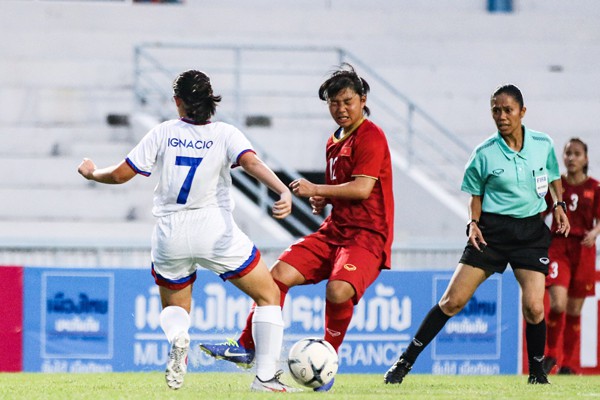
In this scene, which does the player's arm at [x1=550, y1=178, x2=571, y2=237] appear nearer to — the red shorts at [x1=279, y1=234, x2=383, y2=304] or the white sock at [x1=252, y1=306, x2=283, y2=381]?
the red shorts at [x1=279, y1=234, x2=383, y2=304]

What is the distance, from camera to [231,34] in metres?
17.2

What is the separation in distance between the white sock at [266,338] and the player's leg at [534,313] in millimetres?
→ 1971

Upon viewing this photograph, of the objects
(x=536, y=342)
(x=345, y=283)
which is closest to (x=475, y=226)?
(x=536, y=342)

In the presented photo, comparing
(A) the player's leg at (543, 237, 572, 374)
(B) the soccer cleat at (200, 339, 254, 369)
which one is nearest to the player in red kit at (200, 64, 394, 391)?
(B) the soccer cleat at (200, 339, 254, 369)

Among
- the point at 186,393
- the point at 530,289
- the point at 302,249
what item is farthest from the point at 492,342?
the point at 186,393

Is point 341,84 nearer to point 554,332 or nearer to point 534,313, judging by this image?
point 534,313

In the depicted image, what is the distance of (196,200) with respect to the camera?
24.3 ft

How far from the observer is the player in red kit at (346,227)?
795cm

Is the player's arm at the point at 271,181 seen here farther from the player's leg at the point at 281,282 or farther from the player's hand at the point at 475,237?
the player's hand at the point at 475,237

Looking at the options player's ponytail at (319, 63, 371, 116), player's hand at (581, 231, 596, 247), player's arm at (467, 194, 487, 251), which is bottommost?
player's hand at (581, 231, 596, 247)

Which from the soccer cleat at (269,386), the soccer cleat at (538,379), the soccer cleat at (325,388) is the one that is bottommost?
the soccer cleat at (538,379)

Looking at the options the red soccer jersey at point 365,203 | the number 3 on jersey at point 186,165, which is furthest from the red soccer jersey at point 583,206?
the number 3 on jersey at point 186,165

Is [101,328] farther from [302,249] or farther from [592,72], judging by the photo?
[592,72]

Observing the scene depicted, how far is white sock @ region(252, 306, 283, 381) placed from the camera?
7.57 m
